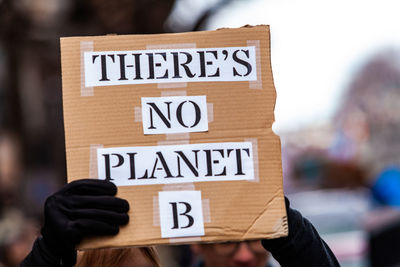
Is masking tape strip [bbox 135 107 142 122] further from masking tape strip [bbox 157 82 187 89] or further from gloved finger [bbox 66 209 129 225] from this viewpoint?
gloved finger [bbox 66 209 129 225]

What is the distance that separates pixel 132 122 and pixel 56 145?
66.9 feet

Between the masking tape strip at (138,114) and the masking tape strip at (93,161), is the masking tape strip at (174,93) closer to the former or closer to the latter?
the masking tape strip at (138,114)

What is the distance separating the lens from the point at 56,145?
22.4m

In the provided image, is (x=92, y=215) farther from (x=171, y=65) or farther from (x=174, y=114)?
(x=171, y=65)

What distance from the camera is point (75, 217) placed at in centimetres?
219

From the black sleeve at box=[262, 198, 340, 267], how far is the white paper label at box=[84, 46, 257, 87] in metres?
0.44

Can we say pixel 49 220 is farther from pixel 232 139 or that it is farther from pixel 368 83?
pixel 368 83

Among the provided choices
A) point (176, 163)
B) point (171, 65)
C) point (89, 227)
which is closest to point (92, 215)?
point (89, 227)

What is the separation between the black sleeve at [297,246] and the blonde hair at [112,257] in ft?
1.43

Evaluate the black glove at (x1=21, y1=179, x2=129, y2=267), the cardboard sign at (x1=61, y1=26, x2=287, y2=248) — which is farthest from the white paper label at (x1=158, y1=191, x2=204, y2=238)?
the black glove at (x1=21, y1=179, x2=129, y2=267)

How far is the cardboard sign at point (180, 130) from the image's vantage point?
2.32 m

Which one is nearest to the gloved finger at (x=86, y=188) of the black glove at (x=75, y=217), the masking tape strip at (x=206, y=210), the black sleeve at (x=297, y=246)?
the black glove at (x=75, y=217)

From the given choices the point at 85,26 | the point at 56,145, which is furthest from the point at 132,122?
the point at 56,145

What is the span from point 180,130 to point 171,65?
0.66ft
